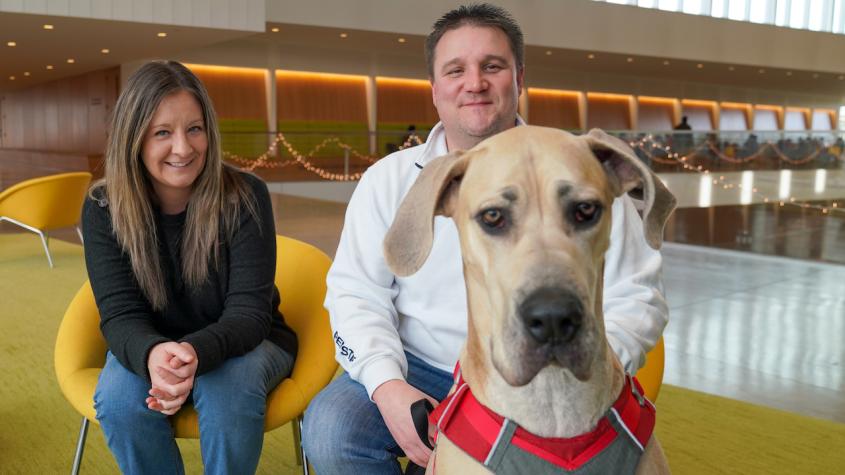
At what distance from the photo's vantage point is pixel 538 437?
1.26 meters

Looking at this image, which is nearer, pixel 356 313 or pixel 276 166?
pixel 356 313

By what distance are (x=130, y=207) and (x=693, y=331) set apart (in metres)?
3.57

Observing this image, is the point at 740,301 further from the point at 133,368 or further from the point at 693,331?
the point at 133,368

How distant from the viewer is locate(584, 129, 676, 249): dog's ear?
52.7 inches

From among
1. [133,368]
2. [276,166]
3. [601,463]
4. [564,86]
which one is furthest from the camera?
[564,86]

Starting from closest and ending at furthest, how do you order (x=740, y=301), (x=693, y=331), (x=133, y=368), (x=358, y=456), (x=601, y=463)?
(x=601, y=463)
(x=358, y=456)
(x=133, y=368)
(x=693, y=331)
(x=740, y=301)

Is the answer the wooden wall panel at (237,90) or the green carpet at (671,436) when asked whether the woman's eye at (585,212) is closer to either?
the green carpet at (671,436)

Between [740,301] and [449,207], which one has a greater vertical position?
[449,207]

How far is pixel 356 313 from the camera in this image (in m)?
1.91

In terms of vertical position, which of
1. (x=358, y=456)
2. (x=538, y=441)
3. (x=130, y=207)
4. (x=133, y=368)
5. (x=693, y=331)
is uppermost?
(x=130, y=207)

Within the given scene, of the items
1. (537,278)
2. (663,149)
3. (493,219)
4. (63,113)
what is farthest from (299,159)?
(537,278)

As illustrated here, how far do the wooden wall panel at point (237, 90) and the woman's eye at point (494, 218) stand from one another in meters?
16.8

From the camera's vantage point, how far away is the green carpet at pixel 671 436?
2785 mm

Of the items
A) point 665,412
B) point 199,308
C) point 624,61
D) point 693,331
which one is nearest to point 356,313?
point 199,308
